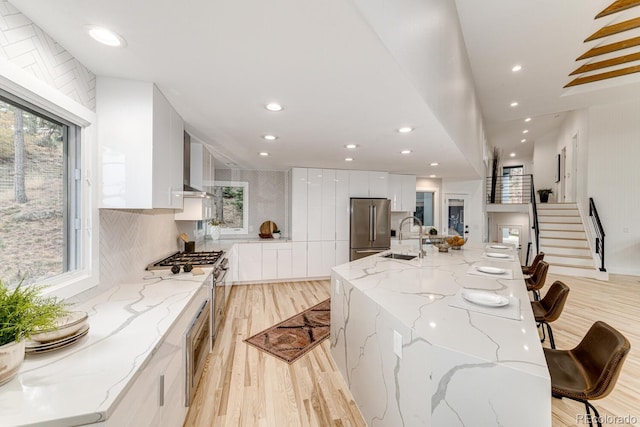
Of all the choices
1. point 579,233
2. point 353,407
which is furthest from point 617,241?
point 353,407

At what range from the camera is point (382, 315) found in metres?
1.64

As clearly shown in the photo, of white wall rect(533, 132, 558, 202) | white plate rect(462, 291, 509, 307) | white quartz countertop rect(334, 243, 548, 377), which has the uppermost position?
white wall rect(533, 132, 558, 202)

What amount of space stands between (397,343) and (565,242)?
760cm

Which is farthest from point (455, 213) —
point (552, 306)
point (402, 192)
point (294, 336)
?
point (294, 336)

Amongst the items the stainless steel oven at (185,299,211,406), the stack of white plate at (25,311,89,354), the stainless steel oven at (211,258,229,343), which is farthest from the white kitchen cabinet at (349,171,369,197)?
the stack of white plate at (25,311,89,354)

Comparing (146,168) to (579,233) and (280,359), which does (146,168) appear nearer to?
(280,359)

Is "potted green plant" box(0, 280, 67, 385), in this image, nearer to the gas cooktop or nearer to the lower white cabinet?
the lower white cabinet

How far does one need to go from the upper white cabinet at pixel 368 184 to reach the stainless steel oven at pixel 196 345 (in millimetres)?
3772

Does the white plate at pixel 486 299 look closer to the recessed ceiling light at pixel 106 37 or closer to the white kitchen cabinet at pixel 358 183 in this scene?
the recessed ceiling light at pixel 106 37

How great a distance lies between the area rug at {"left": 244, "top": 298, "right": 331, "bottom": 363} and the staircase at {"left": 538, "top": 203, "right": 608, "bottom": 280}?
5.79 metres

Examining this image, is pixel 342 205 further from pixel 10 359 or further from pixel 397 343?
pixel 10 359

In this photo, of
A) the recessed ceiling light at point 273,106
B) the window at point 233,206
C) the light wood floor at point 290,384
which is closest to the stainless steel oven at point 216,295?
the light wood floor at point 290,384

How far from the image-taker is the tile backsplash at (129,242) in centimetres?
189

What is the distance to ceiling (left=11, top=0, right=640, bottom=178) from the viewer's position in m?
1.15
